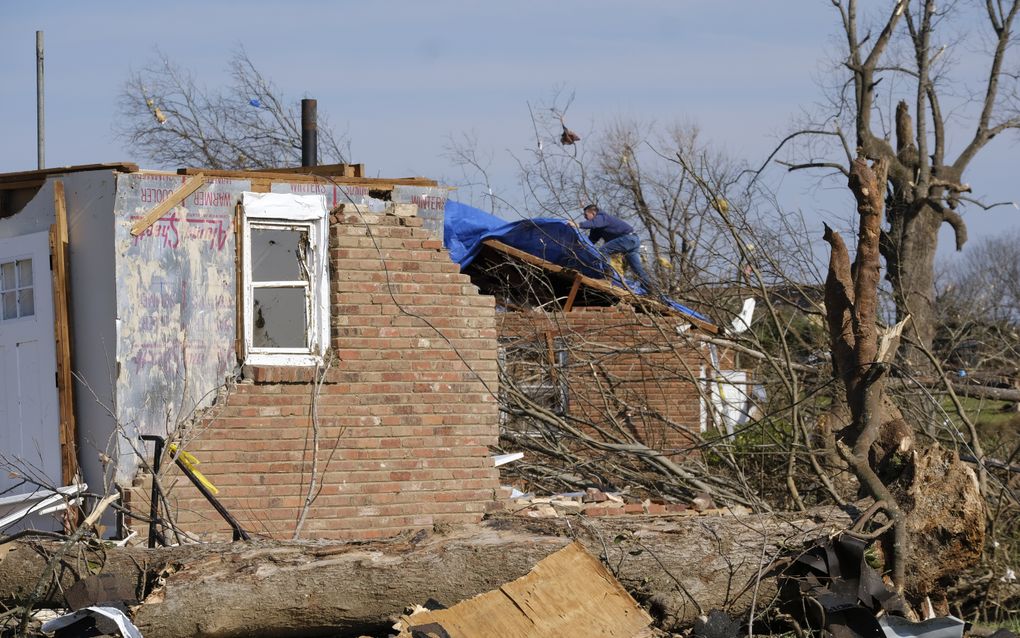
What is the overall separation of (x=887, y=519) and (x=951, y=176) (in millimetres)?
13766

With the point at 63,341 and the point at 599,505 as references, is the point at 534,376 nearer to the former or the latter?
the point at 599,505

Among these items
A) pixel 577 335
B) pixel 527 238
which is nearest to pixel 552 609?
pixel 577 335

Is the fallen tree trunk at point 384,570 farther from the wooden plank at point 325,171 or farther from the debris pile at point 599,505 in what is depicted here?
the wooden plank at point 325,171

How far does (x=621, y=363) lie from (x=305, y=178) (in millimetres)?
6146

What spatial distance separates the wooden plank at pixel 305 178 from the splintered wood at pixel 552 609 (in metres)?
3.62

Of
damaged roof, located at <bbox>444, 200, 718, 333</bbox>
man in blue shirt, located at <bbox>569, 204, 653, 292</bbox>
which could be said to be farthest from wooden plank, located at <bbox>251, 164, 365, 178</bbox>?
man in blue shirt, located at <bbox>569, 204, 653, 292</bbox>

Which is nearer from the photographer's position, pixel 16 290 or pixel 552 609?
pixel 552 609

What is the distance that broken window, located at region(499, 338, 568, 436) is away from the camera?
10.4 meters

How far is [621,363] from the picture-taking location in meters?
13.3

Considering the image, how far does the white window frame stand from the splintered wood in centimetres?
311

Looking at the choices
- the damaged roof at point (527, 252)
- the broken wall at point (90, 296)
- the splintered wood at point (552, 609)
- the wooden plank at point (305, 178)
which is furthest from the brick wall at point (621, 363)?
the broken wall at point (90, 296)

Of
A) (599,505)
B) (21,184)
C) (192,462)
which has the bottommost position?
(599,505)

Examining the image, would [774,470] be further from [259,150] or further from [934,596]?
[259,150]

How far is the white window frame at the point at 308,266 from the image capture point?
313 inches
